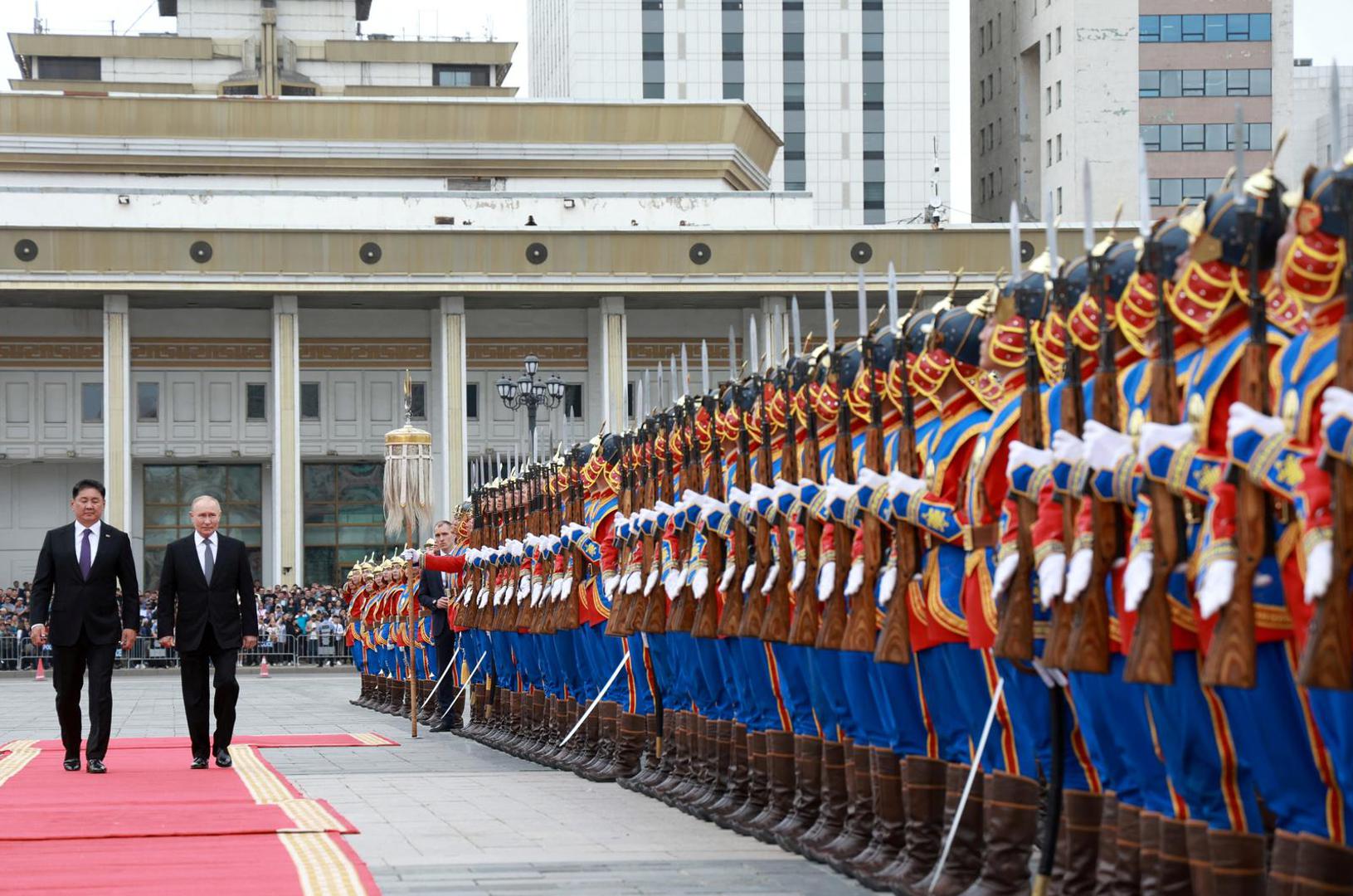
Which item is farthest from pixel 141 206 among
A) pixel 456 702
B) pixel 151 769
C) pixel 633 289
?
pixel 151 769

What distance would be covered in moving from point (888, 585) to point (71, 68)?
2892 inches

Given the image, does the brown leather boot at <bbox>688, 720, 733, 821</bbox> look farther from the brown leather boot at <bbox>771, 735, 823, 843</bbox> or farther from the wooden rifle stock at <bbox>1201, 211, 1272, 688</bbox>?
the wooden rifle stock at <bbox>1201, 211, 1272, 688</bbox>

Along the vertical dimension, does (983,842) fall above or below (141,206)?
below

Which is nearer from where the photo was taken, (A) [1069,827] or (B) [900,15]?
(A) [1069,827]

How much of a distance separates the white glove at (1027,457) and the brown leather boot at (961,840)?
1.33m

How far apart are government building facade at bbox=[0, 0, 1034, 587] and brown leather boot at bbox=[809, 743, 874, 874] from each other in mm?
40827

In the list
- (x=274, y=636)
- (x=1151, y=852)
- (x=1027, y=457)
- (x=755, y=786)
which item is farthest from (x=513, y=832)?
(x=274, y=636)

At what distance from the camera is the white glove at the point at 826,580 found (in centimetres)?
864

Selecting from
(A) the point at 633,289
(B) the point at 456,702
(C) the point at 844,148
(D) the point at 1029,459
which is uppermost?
(C) the point at 844,148

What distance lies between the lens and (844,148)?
9062cm

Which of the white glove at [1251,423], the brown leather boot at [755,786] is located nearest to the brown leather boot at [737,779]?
the brown leather boot at [755,786]

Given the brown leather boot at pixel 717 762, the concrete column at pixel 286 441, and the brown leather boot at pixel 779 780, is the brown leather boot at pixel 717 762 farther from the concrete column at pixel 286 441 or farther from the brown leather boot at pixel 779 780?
the concrete column at pixel 286 441

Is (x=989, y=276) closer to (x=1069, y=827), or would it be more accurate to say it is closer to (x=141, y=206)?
(x=141, y=206)

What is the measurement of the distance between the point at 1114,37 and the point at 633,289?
2436 centimetres
